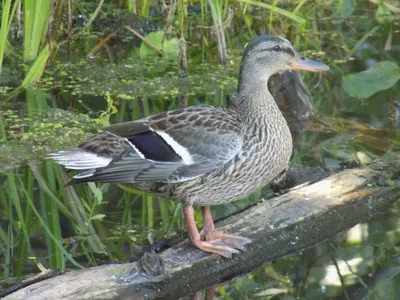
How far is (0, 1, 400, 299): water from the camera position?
5262mm

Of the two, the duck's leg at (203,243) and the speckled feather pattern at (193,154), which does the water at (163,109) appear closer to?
the duck's leg at (203,243)

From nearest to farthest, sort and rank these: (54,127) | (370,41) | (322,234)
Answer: (322,234), (54,127), (370,41)

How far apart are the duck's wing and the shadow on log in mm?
445

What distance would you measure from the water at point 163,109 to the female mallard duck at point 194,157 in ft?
1.43

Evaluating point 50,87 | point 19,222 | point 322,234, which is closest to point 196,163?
point 322,234

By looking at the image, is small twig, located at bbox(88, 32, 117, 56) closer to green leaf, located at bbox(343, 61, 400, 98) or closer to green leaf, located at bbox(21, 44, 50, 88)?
green leaf, located at bbox(21, 44, 50, 88)

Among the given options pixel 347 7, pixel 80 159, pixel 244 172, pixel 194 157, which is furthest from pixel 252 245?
pixel 347 7

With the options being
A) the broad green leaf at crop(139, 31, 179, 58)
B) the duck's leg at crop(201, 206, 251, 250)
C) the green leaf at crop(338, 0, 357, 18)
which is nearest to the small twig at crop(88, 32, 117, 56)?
the broad green leaf at crop(139, 31, 179, 58)

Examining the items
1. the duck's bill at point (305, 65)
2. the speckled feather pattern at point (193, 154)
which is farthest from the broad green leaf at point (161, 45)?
the speckled feather pattern at point (193, 154)

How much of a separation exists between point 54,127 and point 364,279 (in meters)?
3.28

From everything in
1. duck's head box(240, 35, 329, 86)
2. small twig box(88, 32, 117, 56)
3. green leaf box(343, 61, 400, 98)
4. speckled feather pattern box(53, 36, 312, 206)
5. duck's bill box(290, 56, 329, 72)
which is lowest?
green leaf box(343, 61, 400, 98)

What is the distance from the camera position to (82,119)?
7.74 meters

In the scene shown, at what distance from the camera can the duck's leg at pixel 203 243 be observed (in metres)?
5.08

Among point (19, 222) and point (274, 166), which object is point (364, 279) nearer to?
point (274, 166)
